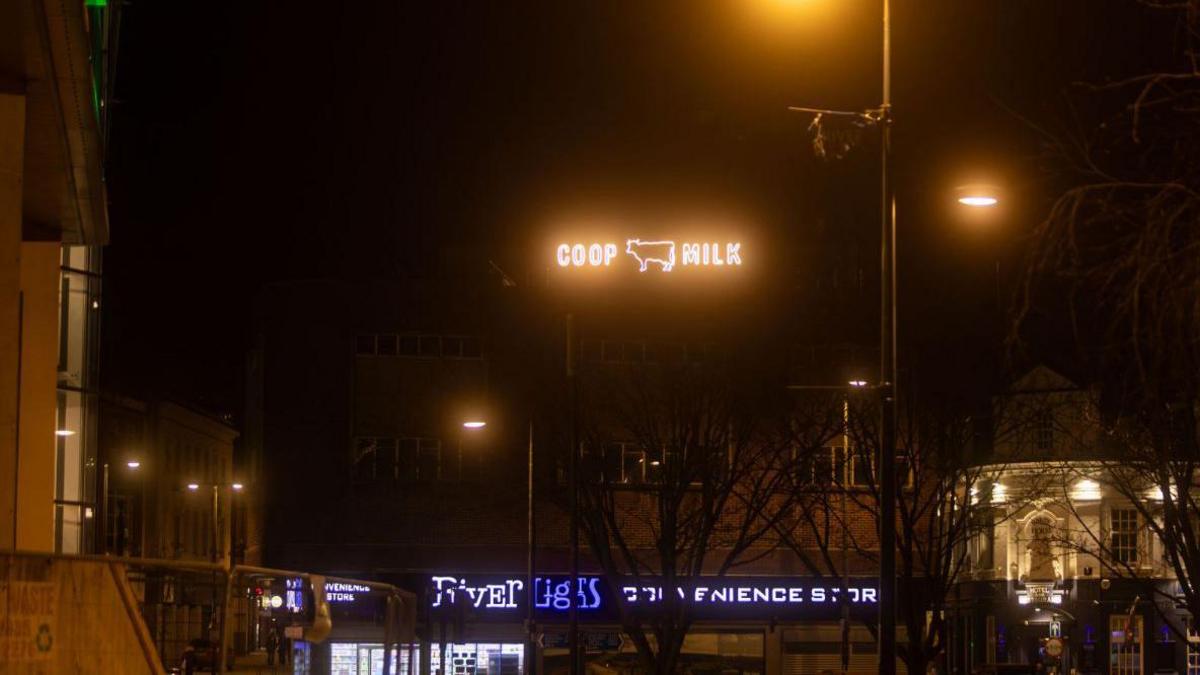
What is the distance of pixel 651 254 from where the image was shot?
5488 cm

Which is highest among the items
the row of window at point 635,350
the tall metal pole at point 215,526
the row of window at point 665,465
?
the row of window at point 635,350

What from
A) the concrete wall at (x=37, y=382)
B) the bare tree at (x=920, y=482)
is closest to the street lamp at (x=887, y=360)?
the concrete wall at (x=37, y=382)

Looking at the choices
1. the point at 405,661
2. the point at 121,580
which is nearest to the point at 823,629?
the point at 405,661

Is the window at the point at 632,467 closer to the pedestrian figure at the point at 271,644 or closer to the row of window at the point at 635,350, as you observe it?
the row of window at the point at 635,350

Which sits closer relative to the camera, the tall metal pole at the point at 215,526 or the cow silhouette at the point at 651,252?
the cow silhouette at the point at 651,252

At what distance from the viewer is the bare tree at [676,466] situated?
40031 millimetres

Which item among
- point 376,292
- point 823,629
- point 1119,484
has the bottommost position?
point 823,629

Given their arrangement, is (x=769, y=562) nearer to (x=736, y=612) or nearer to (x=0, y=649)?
(x=736, y=612)

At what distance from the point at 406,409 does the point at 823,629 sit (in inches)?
568

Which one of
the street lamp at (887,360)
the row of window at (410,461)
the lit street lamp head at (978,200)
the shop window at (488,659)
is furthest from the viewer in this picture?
the row of window at (410,461)

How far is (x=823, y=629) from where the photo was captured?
51.2m

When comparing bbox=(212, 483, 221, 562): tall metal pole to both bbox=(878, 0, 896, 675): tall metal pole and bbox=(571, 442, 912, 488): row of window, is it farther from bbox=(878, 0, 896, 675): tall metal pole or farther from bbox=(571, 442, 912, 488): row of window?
bbox=(878, 0, 896, 675): tall metal pole

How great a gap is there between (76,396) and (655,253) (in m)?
30.7

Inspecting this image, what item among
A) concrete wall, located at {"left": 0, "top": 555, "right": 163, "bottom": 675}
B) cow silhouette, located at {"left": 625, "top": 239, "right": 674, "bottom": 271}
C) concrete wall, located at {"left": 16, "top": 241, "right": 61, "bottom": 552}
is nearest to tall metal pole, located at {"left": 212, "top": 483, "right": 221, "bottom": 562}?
cow silhouette, located at {"left": 625, "top": 239, "right": 674, "bottom": 271}
